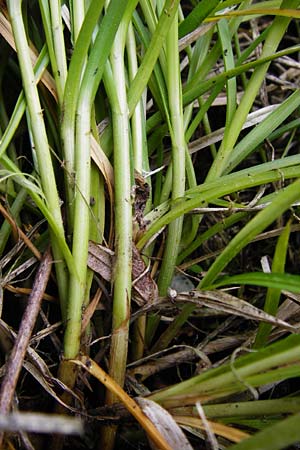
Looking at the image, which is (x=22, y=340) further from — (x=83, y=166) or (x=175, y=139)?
(x=175, y=139)

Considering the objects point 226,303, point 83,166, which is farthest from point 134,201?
point 226,303

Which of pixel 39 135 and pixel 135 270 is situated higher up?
pixel 39 135

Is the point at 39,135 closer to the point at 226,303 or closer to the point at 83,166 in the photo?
the point at 83,166

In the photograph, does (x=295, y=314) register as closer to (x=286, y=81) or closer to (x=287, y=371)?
(x=287, y=371)

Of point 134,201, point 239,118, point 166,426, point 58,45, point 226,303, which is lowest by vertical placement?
point 166,426

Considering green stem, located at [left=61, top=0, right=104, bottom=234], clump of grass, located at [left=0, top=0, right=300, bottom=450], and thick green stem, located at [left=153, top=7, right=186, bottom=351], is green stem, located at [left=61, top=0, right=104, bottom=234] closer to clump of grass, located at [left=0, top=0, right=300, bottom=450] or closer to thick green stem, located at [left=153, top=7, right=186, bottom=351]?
clump of grass, located at [left=0, top=0, right=300, bottom=450]

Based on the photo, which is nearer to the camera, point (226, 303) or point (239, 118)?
point (226, 303)

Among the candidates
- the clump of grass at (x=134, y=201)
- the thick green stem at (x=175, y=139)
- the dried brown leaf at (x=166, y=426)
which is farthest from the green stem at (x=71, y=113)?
the dried brown leaf at (x=166, y=426)

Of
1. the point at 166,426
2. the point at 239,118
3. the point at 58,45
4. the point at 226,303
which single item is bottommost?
the point at 166,426

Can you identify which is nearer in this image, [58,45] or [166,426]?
[166,426]
